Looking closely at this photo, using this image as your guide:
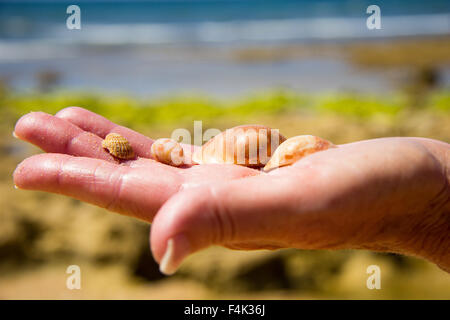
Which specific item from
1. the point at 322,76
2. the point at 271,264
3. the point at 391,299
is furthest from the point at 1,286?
the point at 322,76

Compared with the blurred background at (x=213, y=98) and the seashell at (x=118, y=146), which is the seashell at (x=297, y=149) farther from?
the blurred background at (x=213, y=98)

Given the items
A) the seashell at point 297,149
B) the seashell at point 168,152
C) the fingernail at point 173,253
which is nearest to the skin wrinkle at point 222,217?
the fingernail at point 173,253

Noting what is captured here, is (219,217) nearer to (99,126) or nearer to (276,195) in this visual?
(276,195)

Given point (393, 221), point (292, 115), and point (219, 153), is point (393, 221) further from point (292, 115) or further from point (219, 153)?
point (292, 115)

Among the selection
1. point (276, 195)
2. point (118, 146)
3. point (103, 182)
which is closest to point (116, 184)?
point (103, 182)

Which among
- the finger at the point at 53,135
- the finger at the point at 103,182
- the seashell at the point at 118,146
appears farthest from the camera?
the seashell at the point at 118,146
